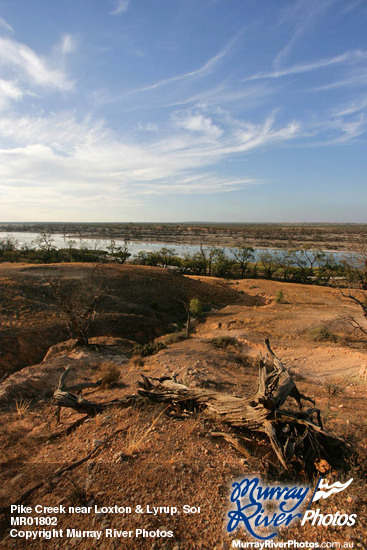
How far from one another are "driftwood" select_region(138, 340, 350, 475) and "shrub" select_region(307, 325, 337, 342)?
39.2 feet

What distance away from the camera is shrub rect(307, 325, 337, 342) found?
609 inches

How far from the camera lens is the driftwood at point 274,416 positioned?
3.75 metres

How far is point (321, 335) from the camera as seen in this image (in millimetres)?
15844

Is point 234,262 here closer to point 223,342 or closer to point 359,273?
point 223,342

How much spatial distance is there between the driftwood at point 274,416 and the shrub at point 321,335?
Answer: 11.9 meters

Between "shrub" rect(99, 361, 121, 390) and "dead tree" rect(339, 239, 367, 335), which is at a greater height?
"dead tree" rect(339, 239, 367, 335)

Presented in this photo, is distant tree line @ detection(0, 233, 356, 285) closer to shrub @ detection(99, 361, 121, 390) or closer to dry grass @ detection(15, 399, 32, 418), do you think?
shrub @ detection(99, 361, 121, 390)

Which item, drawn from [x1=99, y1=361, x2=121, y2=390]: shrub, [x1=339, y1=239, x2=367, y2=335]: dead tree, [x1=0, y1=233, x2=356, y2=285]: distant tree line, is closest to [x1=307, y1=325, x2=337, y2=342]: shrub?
[x1=339, y1=239, x2=367, y2=335]: dead tree

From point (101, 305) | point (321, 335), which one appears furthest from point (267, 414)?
point (101, 305)

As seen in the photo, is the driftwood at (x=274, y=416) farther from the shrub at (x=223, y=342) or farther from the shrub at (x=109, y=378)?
the shrub at (x=223, y=342)

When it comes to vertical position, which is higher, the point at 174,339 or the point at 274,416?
the point at 274,416

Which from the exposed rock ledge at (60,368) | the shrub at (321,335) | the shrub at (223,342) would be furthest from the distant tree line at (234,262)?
the shrub at (223,342)

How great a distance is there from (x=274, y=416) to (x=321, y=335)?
13650 millimetres

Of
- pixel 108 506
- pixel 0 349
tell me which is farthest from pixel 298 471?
pixel 0 349
